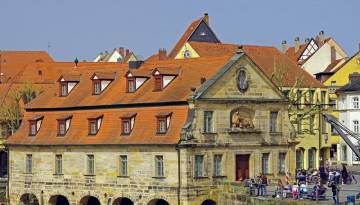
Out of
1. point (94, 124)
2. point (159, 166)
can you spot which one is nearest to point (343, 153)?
point (94, 124)

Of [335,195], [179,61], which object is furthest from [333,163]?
[335,195]

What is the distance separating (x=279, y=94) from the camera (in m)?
68.0

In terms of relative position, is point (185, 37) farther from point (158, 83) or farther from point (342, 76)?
point (158, 83)

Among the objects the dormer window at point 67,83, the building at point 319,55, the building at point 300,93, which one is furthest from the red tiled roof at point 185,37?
the dormer window at point 67,83

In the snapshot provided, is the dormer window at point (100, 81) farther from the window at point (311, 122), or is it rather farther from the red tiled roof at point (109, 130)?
the window at point (311, 122)

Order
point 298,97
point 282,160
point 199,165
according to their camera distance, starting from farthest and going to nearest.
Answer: point 298,97 < point 282,160 < point 199,165

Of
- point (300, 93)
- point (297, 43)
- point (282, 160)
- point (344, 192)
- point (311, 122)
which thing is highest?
point (297, 43)

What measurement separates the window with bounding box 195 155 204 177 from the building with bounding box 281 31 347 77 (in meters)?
49.8

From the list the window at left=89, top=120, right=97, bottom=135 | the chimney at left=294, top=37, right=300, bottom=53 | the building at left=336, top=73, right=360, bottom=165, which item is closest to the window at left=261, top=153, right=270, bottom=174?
the window at left=89, top=120, right=97, bottom=135

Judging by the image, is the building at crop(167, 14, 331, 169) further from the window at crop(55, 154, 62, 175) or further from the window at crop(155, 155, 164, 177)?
the window at crop(155, 155, 164, 177)

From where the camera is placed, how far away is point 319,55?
403ft

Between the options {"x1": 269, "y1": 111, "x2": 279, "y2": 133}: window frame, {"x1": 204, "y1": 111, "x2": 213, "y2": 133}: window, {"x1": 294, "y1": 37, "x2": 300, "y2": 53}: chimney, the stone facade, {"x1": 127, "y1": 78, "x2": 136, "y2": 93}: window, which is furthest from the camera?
{"x1": 294, "y1": 37, "x2": 300, "y2": 53}: chimney

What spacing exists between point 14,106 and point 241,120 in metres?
30.6

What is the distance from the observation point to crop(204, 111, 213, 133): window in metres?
64.1
